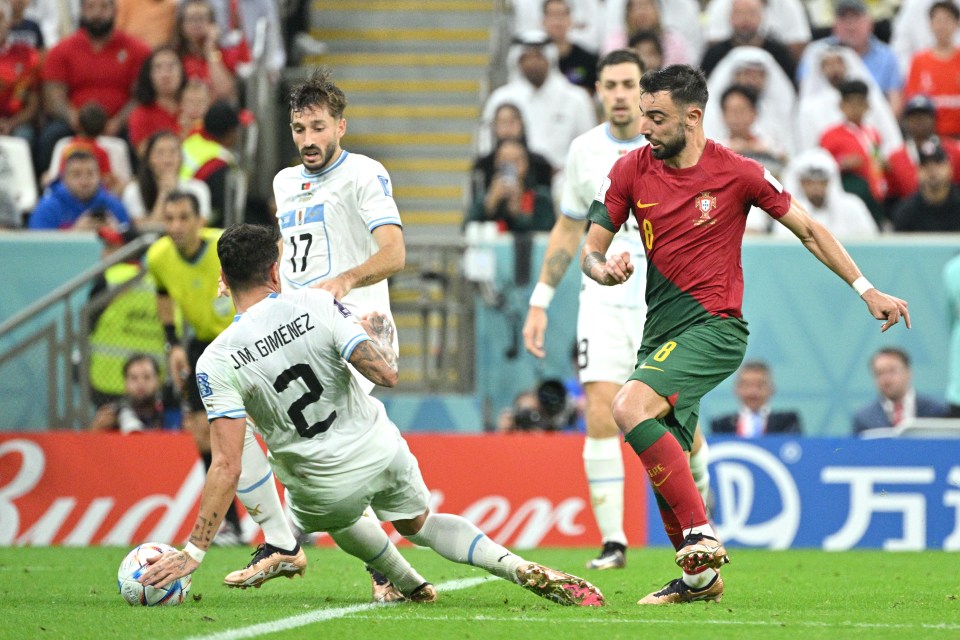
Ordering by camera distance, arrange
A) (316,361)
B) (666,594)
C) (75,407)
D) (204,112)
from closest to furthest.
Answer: (316,361) < (666,594) < (75,407) < (204,112)

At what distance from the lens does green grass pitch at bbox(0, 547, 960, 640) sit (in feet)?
18.2

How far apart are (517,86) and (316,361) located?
9208mm

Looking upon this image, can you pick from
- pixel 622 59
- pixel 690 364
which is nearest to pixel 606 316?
pixel 622 59

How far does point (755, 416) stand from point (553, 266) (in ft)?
13.7

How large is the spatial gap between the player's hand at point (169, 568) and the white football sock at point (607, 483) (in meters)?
3.01

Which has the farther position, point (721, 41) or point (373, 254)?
point (721, 41)

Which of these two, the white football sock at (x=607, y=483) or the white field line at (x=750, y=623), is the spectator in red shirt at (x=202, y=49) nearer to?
the white football sock at (x=607, y=483)

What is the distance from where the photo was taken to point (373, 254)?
7.38m

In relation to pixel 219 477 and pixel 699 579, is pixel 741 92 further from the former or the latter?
pixel 219 477

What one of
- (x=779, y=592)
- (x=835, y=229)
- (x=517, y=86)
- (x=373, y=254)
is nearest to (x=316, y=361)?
(x=373, y=254)

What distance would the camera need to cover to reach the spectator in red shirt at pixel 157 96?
14539mm

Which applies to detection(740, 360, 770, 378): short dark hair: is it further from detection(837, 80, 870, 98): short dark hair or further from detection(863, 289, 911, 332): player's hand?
detection(863, 289, 911, 332): player's hand

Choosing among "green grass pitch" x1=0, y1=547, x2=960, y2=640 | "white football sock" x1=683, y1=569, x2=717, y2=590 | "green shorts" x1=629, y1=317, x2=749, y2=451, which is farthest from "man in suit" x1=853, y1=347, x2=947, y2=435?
"white football sock" x1=683, y1=569, x2=717, y2=590

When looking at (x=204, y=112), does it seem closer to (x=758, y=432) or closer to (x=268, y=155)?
(x=268, y=155)
